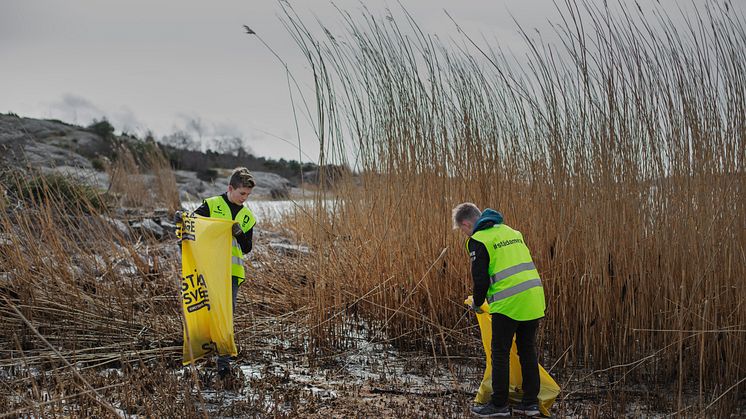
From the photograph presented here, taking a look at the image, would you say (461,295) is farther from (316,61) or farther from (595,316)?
(316,61)

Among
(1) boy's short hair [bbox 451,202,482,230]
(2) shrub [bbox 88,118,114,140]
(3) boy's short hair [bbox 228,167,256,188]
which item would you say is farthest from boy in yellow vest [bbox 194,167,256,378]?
(2) shrub [bbox 88,118,114,140]

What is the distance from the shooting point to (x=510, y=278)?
11.6 feet

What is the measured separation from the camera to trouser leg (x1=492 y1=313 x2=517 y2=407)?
3.53 m

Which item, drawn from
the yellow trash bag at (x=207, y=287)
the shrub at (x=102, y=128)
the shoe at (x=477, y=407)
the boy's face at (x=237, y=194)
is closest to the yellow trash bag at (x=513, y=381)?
the shoe at (x=477, y=407)

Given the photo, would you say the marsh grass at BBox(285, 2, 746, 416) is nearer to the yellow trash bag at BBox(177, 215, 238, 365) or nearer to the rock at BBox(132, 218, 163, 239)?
the yellow trash bag at BBox(177, 215, 238, 365)

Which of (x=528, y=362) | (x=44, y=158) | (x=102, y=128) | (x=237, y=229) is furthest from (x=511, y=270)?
(x=102, y=128)

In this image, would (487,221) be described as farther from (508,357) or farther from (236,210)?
(236,210)

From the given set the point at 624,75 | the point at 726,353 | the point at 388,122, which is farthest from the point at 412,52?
the point at 726,353

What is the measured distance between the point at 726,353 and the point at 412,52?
3264 millimetres

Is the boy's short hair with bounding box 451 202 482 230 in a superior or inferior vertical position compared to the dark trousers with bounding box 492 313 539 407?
superior

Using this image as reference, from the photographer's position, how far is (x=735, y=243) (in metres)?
4.01

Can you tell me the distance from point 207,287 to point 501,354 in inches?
75.6

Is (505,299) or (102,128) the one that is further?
(102,128)

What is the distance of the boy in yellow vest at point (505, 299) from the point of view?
11.5 ft
